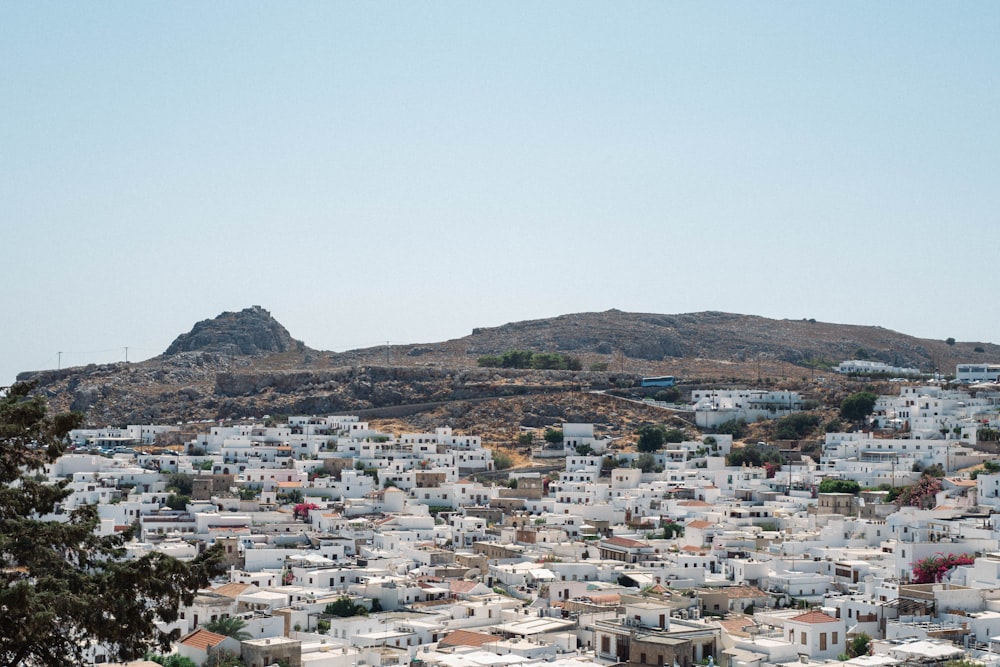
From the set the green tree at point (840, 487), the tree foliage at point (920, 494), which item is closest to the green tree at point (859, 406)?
the green tree at point (840, 487)

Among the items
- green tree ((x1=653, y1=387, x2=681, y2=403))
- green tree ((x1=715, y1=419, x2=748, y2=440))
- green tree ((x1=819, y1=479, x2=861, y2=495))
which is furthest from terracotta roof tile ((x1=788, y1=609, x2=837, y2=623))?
green tree ((x1=653, y1=387, x2=681, y2=403))

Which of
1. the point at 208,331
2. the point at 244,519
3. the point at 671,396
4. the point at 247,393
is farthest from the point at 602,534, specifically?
the point at 208,331

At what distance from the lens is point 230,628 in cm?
2505

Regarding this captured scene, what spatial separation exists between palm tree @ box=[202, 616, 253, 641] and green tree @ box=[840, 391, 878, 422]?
34027 mm

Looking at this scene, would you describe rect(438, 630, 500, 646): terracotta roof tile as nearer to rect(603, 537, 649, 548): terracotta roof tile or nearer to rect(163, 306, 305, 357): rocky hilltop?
rect(603, 537, 649, 548): terracotta roof tile

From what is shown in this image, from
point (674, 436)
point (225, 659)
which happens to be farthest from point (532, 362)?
point (225, 659)

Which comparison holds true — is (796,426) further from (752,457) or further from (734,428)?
(752,457)

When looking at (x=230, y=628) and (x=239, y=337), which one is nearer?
(x=230, y=628)

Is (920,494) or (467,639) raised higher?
(920,494)

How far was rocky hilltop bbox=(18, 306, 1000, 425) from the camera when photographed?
64.9 meters

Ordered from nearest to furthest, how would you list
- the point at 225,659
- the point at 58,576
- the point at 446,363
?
the point at 58,576 → the point at 225,659 → the point at 446,363

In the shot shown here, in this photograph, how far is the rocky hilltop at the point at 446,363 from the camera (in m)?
64.9

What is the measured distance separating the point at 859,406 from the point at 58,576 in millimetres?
45900

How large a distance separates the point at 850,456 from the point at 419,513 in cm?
1574
